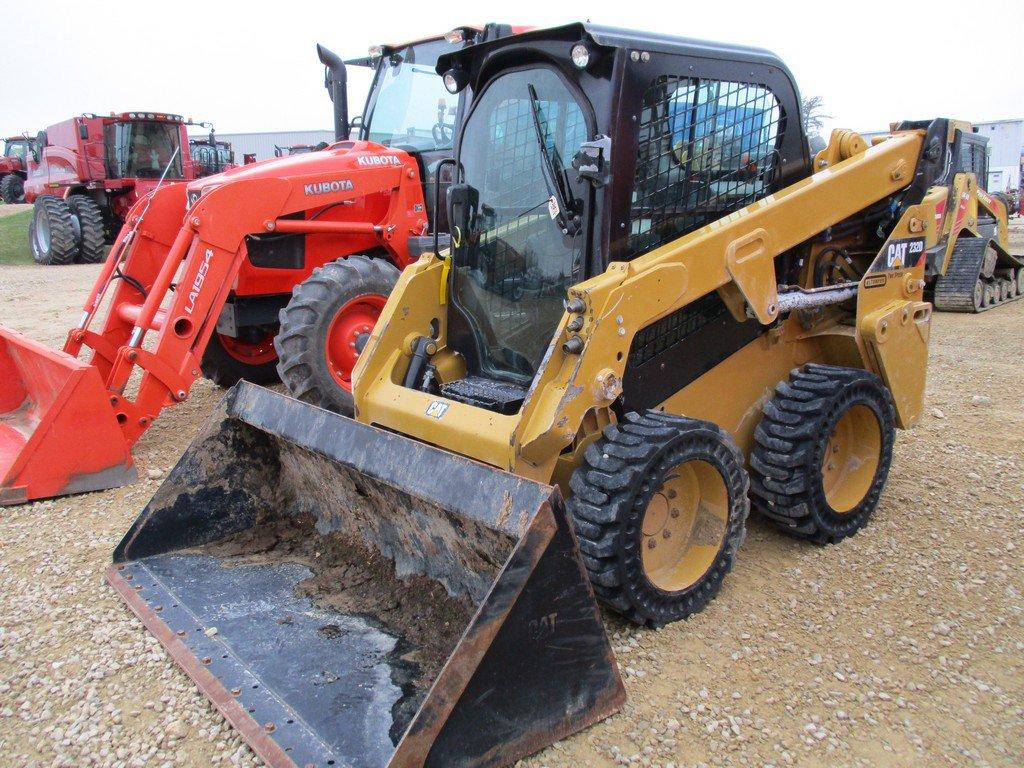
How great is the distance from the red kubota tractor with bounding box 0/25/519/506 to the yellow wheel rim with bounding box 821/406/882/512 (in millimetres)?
2512

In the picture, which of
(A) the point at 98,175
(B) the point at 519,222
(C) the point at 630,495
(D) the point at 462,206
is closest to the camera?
(C) the point at 630,495

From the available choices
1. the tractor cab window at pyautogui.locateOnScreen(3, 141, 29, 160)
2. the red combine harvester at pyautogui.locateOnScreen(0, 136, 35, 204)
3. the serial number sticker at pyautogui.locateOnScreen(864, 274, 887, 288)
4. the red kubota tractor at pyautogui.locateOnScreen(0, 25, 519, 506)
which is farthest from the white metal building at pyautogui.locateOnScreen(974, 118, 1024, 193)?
the tractor cab window at pyautogui.locateOnScreen(3, 141, 29, 160)

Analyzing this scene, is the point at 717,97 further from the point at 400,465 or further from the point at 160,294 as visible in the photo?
the point at 160,294

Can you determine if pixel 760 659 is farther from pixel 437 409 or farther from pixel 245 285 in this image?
pixel 245 285

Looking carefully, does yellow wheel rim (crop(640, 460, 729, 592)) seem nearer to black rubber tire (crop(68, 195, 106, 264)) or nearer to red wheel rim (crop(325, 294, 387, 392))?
red wheel rim (crop(325, 294, 387, 392))

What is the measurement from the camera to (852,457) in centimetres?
417

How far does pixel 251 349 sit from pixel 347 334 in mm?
1709

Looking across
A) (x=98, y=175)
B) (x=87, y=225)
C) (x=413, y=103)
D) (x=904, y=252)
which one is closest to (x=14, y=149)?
(x=98, y=175)

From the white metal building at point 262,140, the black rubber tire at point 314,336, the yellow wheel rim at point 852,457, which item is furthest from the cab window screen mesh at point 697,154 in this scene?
the white metal building at point 262,140

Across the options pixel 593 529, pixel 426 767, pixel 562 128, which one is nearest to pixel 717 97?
pixel 562 128

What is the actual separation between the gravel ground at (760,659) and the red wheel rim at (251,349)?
2359 millimetres

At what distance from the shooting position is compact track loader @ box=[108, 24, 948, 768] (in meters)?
2.59

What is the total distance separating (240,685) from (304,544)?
1036 mm

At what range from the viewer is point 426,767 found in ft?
7.50
